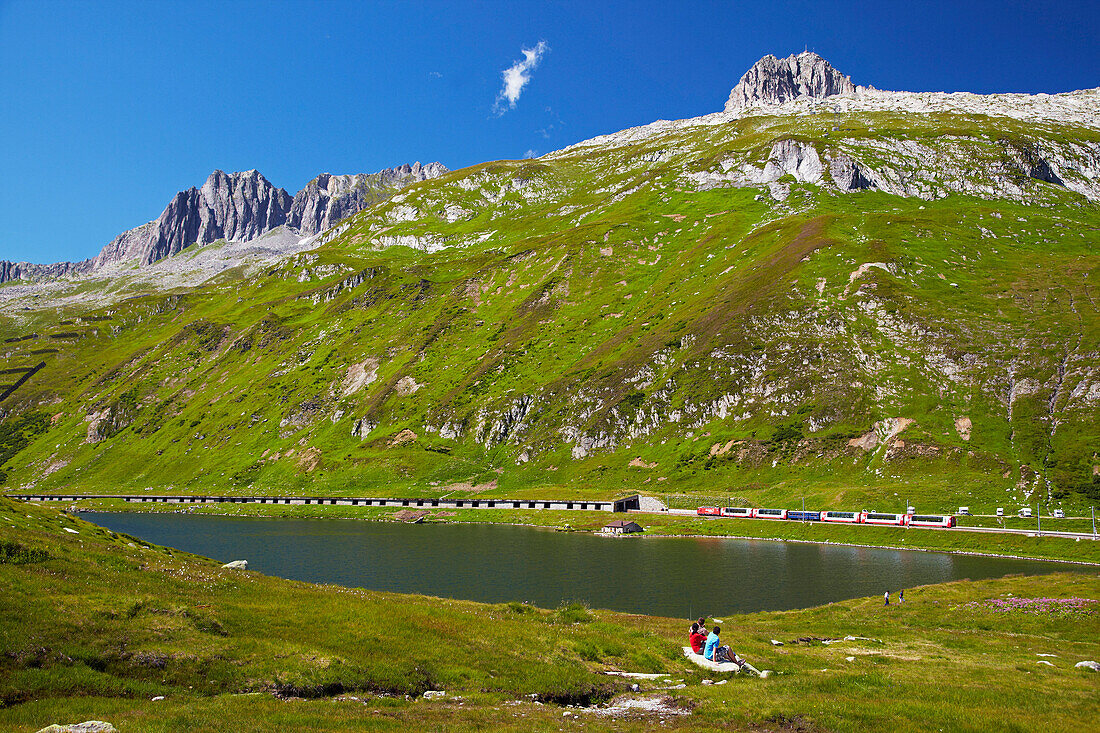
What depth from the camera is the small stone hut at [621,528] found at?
127 metres

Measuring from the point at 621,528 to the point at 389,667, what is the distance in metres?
106

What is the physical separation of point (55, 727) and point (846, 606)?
68.8 meters

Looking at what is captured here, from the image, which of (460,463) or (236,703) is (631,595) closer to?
(236,703)

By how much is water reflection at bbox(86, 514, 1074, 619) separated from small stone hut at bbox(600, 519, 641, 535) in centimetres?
465

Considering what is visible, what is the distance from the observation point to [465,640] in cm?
3119

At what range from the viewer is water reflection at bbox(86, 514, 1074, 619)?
7419 cm

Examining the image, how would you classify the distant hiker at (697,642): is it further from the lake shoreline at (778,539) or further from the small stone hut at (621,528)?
the small stone hut at (621,528)

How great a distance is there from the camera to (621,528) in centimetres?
12775

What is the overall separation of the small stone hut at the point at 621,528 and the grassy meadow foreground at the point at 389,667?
86152 mm

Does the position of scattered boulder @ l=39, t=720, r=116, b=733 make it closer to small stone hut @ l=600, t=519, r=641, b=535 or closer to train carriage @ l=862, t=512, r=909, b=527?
small stone hut @ l=600, t=519, r=641, b=535

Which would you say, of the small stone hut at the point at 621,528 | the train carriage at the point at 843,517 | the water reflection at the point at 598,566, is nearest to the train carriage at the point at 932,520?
the train carriage at the point at 843,517

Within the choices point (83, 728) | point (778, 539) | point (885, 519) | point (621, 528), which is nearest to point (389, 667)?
point (83, 728)

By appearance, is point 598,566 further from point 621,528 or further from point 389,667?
point 389,667

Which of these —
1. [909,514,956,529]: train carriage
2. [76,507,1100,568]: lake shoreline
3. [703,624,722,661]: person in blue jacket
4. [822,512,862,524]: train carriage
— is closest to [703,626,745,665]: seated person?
[703,624,722,661]: person in blue jacket
